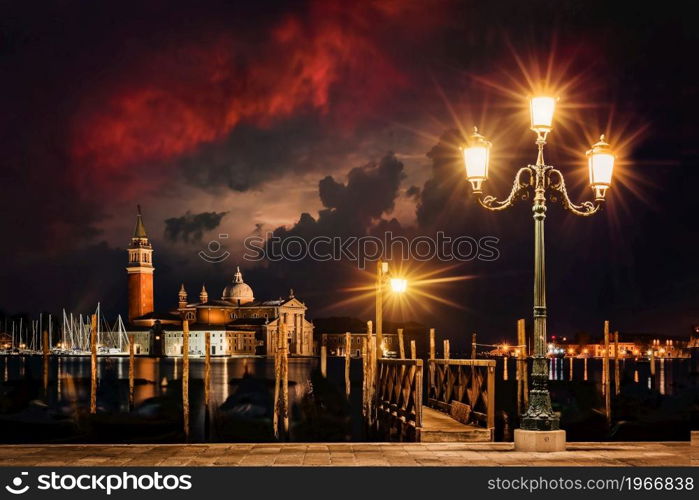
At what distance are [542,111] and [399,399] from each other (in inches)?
326

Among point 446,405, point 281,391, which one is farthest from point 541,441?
point 281,391

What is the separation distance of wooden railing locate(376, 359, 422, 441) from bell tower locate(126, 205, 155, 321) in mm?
113137

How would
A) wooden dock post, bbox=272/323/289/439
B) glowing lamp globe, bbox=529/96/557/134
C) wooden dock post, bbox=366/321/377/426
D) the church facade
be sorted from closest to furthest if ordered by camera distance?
glowing lamp globe, bbox=529/96/557/134
wooden dock post, bbox=366/321/377/426
wooden dock post, bbox=272/323/289/439
the church facade

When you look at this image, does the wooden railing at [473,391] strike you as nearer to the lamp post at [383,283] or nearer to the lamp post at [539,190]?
the lamp post at [539,190]

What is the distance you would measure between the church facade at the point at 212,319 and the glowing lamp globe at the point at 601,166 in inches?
4526

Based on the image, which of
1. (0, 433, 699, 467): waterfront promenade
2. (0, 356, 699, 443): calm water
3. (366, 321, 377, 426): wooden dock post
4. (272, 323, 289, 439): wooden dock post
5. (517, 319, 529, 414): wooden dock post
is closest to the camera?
(0, 433, 699, 467): waterfront promenade

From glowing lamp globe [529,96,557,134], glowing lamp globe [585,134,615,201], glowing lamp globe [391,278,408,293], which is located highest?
glowing lamp globe [529,96,557,134]

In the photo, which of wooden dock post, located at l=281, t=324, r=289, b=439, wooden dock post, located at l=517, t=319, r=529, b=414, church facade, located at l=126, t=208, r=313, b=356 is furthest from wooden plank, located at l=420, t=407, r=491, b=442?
church facade, located at l=126, t=208, r=313, b=356

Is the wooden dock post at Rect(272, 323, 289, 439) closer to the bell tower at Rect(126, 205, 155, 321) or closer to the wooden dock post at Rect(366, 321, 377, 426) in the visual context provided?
the wooden dock post at Rect(366, 321, 377, 426)

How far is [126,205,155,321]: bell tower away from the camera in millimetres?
132250

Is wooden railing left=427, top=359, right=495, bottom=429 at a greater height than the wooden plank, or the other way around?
wooden railing left=427, top=359, right=495, bottom=429

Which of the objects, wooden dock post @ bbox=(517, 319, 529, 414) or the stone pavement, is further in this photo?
wooden dock post @ bbox=(517, 319, 529, 414)
